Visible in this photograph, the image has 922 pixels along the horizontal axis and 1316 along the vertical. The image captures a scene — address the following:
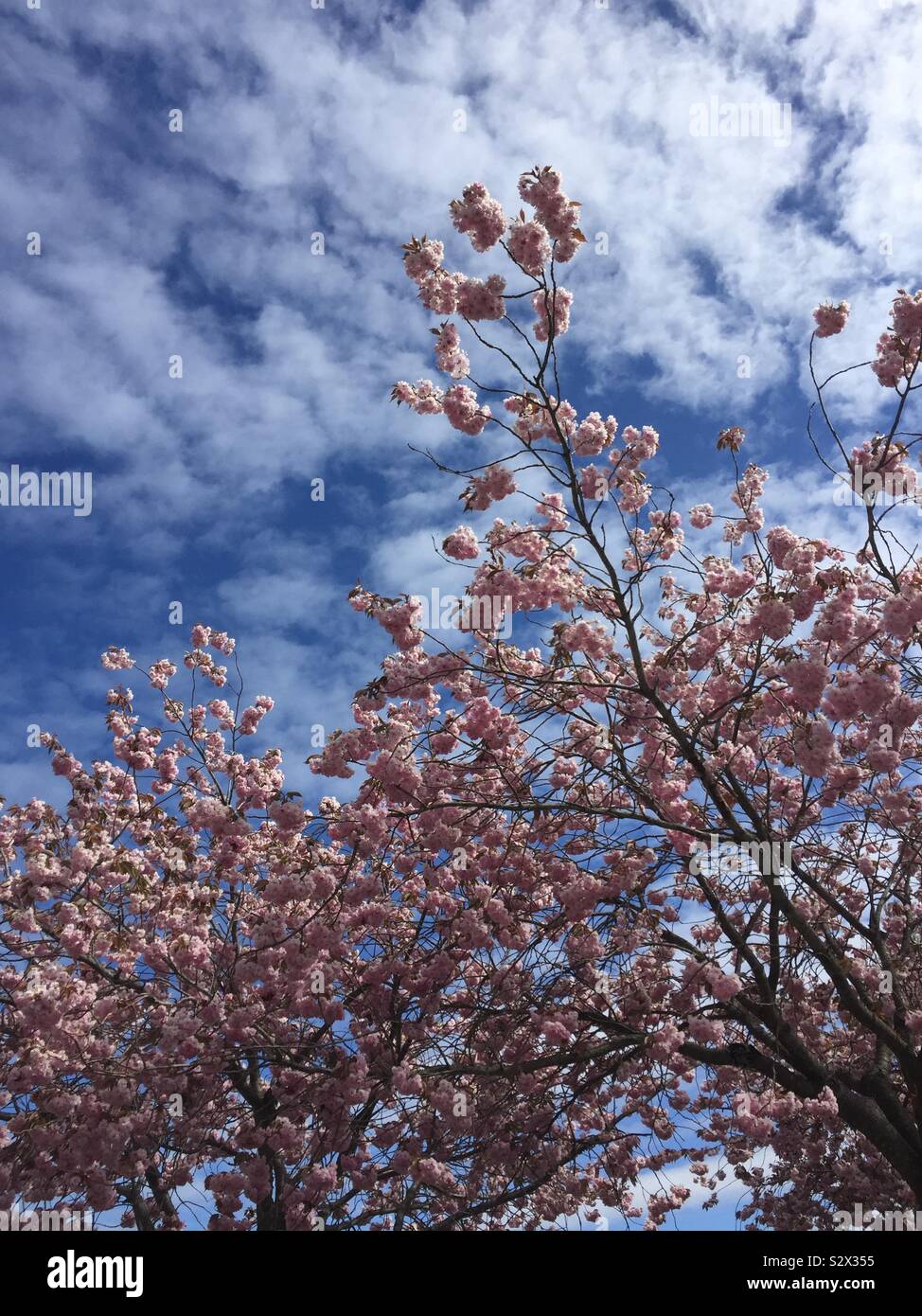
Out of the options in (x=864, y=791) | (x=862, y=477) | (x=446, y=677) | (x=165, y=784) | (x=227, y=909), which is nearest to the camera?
(x=862, y=477)

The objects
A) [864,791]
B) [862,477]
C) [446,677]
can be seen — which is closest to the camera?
[862,477]

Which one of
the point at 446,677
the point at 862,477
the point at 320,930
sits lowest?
the point at 320,930

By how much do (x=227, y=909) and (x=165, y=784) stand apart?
1872 mm

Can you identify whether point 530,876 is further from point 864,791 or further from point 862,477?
point 862,477

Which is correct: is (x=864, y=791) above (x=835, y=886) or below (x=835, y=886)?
above

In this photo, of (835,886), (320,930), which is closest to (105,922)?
(320,930)

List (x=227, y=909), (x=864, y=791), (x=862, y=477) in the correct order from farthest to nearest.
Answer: (x=227, y=909) < (x=864, y=791) < (x=862, y=477)

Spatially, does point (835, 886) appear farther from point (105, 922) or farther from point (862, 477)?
point (105, 922)

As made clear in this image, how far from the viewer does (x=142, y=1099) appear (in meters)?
7.38

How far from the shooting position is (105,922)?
8.73 metres

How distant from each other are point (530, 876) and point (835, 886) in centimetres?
316

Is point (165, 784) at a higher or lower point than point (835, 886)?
higher

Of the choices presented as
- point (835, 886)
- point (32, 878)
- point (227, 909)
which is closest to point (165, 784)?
point (227, 909)

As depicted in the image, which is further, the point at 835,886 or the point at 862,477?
the point at 835,886
